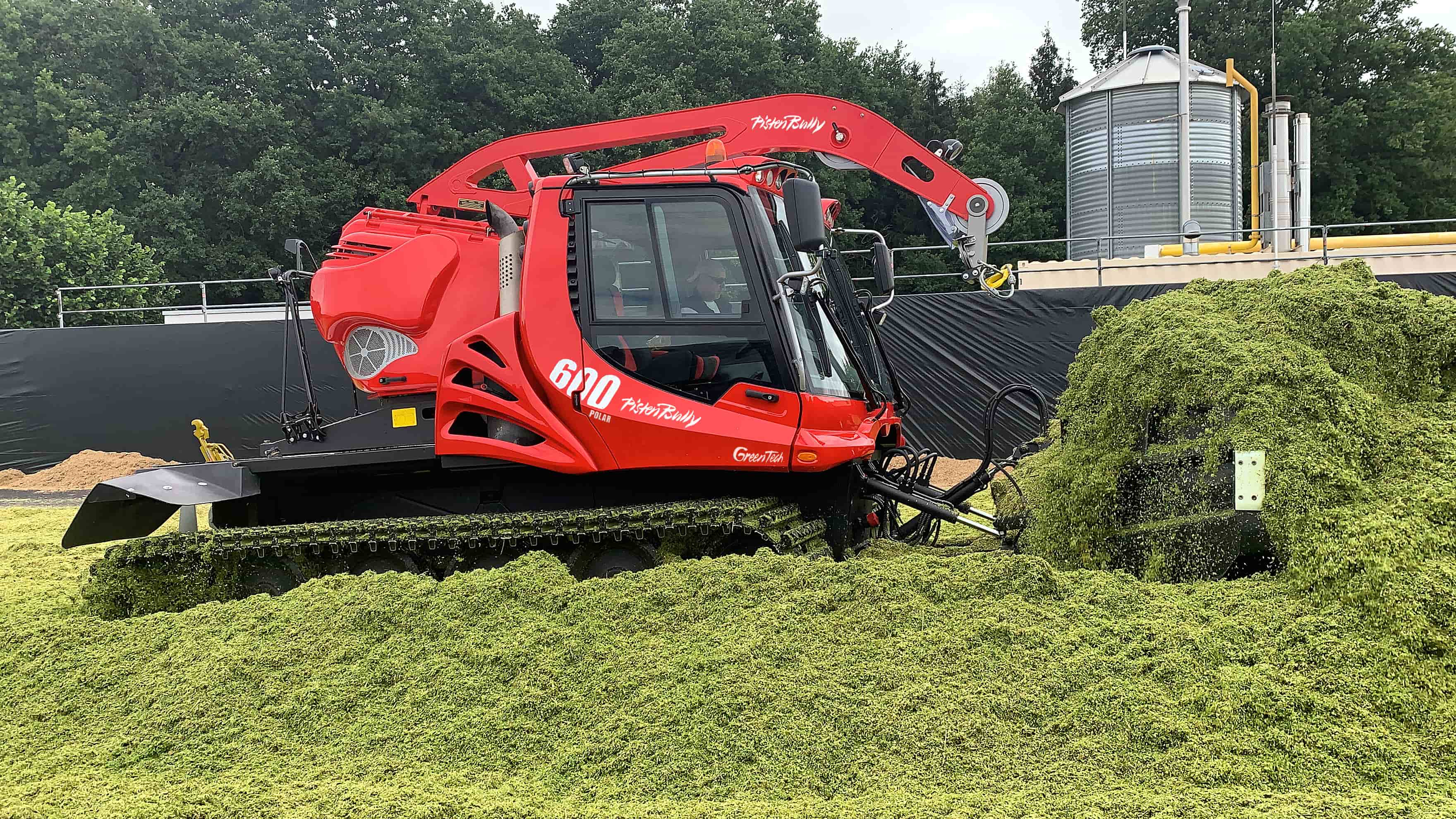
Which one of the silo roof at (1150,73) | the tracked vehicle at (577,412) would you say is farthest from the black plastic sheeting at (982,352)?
the tracked vehicle at (577,412)

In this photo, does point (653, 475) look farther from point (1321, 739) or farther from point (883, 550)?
point (1321, 739)

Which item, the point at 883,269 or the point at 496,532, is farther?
the point at 883,269

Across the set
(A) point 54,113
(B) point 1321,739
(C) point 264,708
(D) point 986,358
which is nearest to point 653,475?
(C) point 264,708

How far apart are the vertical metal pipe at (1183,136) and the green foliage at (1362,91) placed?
→ 15799 mm

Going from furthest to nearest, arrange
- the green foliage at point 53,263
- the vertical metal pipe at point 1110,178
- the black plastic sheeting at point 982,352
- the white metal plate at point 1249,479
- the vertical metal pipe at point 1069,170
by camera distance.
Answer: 1. the green foliage at point 53,263
2. the vertical metal pipe at point 1069,170
3. the vertical metal pipe at point 1110,178
4. the black plastic sheeting at point 982,352
5. the white metal plate at point 1249,479

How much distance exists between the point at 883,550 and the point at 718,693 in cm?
219

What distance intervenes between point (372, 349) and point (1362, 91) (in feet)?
112

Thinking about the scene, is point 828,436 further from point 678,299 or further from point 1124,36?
point 1124,36

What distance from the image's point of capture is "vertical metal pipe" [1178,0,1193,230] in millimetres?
15086

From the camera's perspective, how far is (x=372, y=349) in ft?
18.0

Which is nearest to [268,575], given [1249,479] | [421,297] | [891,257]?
[421,297]

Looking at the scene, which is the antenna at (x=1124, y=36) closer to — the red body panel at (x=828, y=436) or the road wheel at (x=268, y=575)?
the red body panel at (x=828, y=436)

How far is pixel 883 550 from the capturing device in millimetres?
5531

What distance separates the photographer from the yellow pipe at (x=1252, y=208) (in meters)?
14.9
